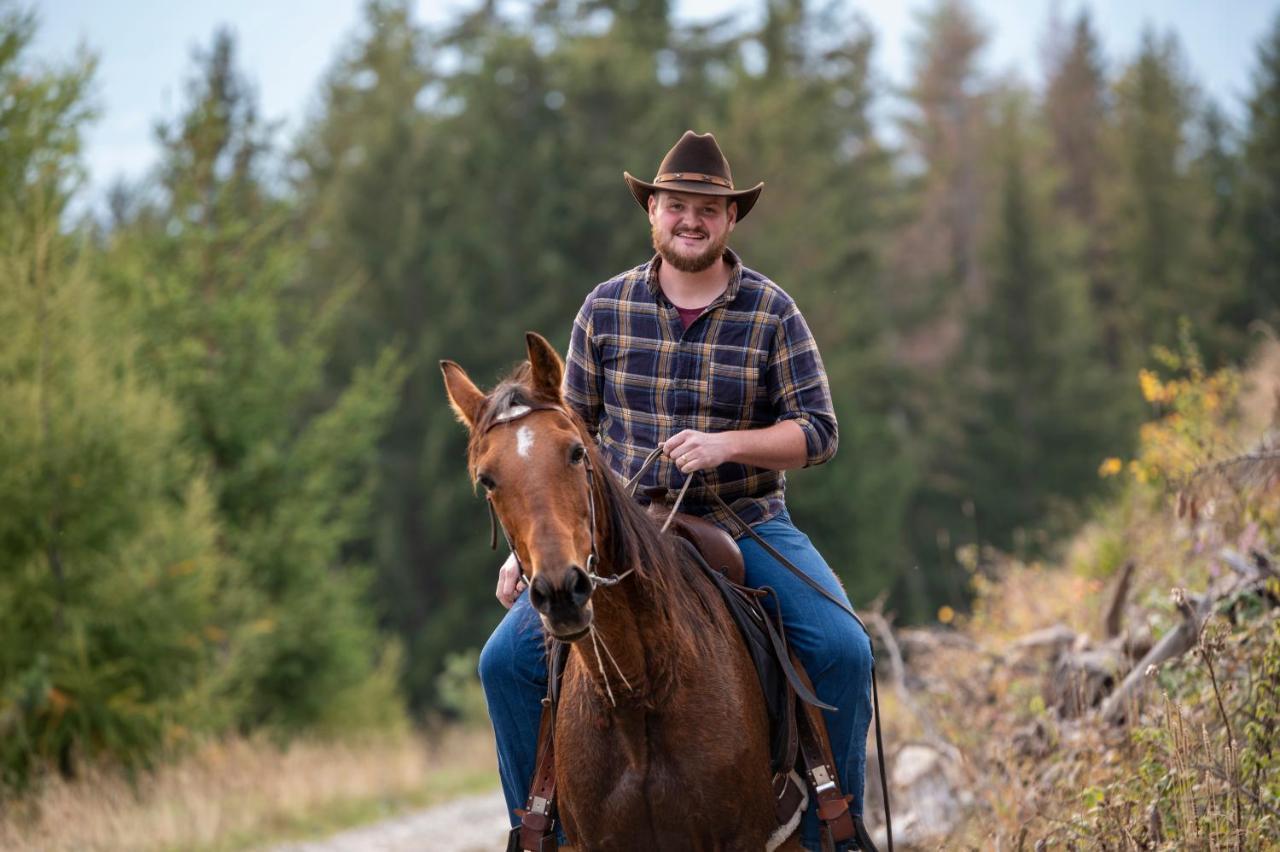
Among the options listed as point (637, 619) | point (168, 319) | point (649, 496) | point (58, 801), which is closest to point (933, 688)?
point (649, 496)

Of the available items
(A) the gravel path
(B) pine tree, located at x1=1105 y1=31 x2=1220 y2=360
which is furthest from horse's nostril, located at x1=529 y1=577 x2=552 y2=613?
(B) pine tree, located at x1=1105 y1=31 x2=1220 y2=360

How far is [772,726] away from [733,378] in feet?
4.17

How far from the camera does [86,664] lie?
12.1 meters

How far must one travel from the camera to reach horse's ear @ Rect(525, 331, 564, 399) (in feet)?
13.2

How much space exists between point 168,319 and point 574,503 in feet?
53.8

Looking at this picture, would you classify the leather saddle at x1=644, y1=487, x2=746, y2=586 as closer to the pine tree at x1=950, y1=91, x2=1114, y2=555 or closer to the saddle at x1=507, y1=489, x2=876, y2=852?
the saddle at x1=507, y1=489, x2=876, y2=852

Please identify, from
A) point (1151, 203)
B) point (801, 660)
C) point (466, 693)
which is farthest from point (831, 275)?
point (801, 660)

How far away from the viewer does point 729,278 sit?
513cm

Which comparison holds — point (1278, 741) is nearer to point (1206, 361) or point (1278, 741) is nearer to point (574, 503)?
point (574, 503)

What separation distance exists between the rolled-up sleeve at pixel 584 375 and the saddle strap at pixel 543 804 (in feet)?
3.91

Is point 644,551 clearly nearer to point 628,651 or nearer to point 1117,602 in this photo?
point 628,651

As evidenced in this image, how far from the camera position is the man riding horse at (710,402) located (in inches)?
194

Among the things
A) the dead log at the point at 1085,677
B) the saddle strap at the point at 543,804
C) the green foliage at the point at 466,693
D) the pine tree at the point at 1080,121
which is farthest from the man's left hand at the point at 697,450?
the pine tree at the point at 1080,121

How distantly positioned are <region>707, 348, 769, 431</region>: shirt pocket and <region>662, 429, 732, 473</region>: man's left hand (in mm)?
548
